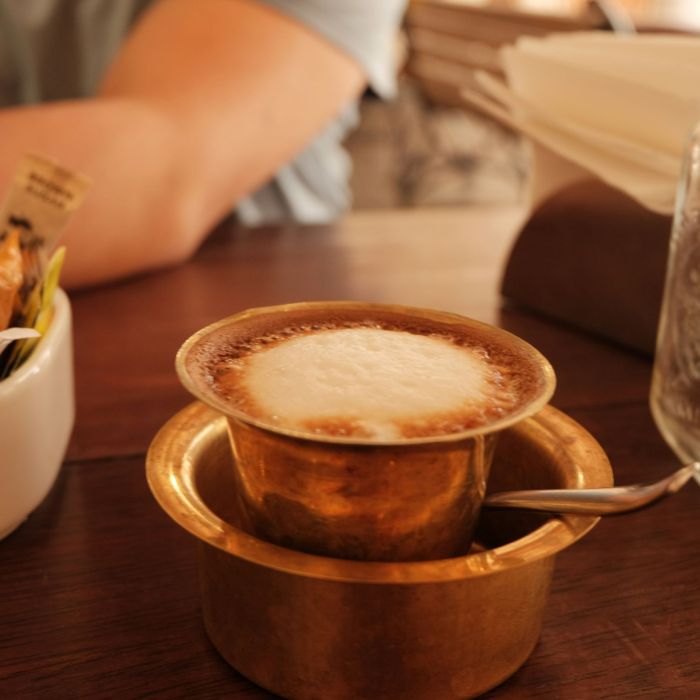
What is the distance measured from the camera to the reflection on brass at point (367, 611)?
32 cm

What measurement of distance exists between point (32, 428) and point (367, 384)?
19 centimetres

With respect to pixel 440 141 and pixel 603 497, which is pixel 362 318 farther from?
pixel 440 141

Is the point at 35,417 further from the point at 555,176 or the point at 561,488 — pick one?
the point at 555,176

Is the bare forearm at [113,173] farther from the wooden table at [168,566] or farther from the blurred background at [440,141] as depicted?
the blurred background at [440,141]

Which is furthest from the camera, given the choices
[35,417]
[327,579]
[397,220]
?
[397,220]

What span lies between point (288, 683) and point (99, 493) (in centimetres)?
21

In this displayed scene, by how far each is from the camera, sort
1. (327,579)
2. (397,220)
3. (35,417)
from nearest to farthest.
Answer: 1. (327,579)
2. (35,417)
3. (397,220)

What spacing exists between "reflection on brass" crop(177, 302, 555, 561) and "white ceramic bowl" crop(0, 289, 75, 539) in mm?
109

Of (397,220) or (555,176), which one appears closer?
(555,176)

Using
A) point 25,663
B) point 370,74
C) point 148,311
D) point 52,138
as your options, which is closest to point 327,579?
point 25,663

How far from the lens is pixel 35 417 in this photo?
44 centimetres

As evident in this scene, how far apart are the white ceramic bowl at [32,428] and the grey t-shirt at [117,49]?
0.74m

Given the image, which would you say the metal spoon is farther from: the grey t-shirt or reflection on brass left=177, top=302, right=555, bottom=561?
the grey t-shirt

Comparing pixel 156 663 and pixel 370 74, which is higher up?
pixel 370 74
